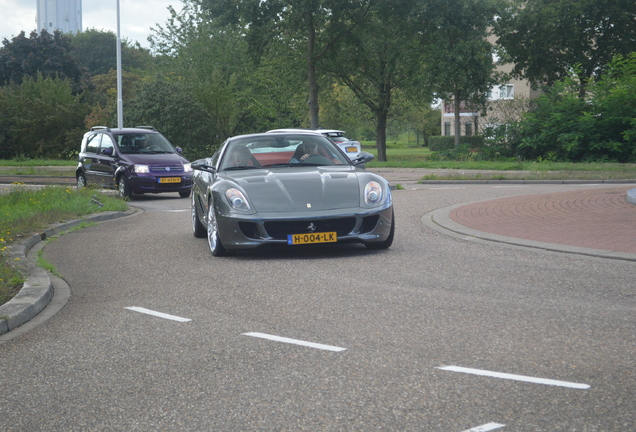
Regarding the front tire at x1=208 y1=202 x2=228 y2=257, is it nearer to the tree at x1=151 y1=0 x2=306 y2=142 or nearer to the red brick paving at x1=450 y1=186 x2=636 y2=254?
the red brick paving at x1=450 y1=186 x2=636 y2=254

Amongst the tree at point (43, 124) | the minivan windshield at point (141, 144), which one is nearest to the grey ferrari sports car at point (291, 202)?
the minivan windshield at point (141, 144)

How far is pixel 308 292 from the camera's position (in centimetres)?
701

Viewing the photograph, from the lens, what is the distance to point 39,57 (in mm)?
67000

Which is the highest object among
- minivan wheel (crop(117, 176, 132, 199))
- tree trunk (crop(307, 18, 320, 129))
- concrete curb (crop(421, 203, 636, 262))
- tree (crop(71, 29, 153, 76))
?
tree (crop(71, 29, 153, 76))

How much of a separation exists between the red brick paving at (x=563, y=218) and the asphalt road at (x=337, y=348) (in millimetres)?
1237

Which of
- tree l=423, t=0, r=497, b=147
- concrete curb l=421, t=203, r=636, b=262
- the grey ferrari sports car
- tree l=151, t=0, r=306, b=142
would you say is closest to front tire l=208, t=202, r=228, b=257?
the grey ferrari sports car

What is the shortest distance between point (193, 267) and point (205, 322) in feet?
9.07

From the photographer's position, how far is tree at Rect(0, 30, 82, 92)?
6651 centimetres

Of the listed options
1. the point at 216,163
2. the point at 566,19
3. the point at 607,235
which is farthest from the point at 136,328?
the point at 566,19

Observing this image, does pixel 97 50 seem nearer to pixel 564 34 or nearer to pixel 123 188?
pixel 564 34

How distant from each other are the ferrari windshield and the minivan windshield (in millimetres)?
10033

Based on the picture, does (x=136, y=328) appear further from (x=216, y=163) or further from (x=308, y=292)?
(x=216, y=163)

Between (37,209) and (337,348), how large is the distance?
1039cm

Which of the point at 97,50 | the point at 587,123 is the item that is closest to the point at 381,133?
the point at 587,123
